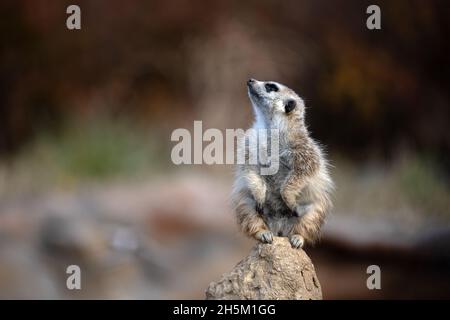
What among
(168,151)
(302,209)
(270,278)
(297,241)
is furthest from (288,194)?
(168,151)

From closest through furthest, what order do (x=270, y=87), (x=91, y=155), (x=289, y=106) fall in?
(x=289, y=106) → (x=270, y=87) → (x=91, y=155)

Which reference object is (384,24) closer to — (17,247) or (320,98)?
(320,98)

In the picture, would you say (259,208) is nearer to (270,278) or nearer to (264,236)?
(264,236)

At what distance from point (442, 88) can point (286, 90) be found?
486 cm

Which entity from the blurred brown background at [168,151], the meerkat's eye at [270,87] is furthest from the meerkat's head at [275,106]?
the blurred brown background at [168,151]

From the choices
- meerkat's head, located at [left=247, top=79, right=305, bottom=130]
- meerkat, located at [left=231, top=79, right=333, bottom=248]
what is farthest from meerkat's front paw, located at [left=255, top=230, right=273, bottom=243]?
meerkat's head, located at [left=247, top=79, right=305, bottom=130]

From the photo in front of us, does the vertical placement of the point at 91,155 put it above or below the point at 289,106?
above

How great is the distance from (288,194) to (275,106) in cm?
56

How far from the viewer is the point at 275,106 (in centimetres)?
391

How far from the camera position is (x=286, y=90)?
13.0 feet

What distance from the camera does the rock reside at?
342cm

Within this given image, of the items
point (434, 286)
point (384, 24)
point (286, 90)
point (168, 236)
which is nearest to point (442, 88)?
point (384, 24)

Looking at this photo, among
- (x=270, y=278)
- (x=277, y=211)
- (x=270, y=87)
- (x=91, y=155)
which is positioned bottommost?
(x=270, y=278)

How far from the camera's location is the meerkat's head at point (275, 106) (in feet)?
12.6
